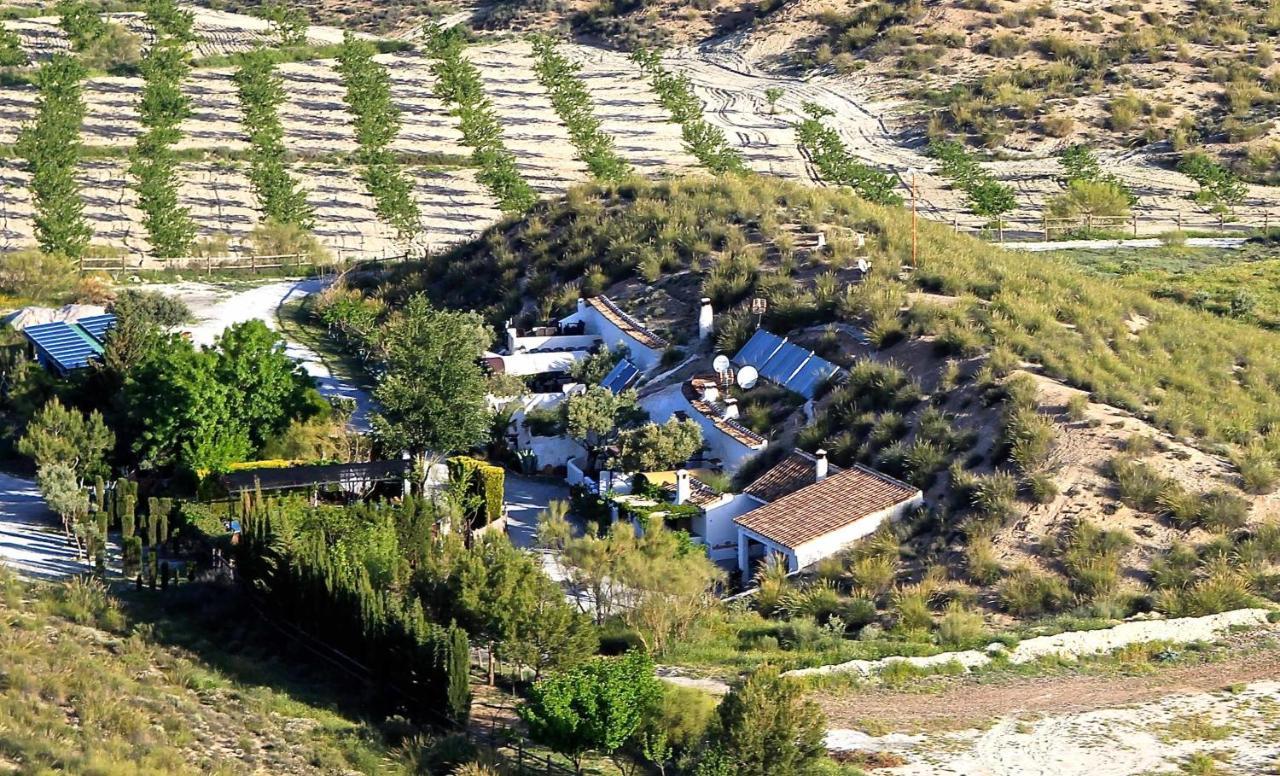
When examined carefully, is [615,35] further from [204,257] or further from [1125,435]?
[1125,435]

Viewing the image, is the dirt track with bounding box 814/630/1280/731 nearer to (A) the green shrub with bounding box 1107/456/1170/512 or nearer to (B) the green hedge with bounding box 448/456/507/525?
(A) the green shrub with bounding box 1107/456/1170/512

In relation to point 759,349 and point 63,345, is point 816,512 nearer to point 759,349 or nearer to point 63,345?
point 759,349

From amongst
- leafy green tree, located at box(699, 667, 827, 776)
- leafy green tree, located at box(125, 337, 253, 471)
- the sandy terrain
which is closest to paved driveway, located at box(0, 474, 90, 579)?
leafy green tree, located at box(125, 337, 253, 471)

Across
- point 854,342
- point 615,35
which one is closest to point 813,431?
point 854,342

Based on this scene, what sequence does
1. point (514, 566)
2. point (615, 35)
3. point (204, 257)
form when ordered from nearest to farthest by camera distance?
point (514, 566) → point (204, 257) → point (615, 35)

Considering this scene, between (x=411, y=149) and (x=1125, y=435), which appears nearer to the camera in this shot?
(x=1125, y=435)

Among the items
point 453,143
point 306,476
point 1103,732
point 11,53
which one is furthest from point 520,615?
point 11,53
